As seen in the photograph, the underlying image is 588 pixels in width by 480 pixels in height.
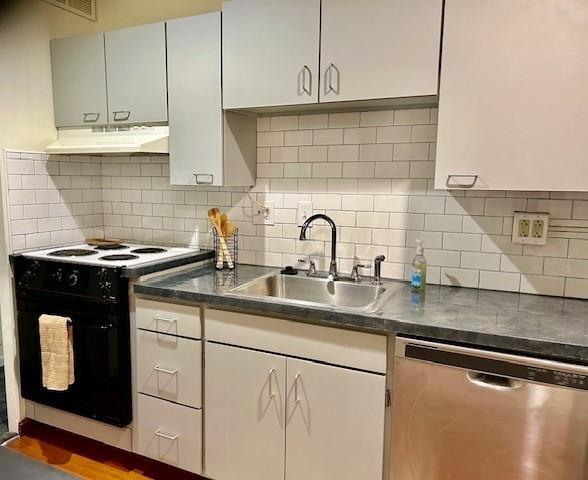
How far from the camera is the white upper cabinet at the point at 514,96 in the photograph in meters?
1.58

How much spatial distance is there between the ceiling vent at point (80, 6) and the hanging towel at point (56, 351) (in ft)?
5.90

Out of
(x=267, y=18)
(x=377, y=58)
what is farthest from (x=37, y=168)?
(x=377, y=58)

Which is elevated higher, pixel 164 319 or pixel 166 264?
pixel 166 264

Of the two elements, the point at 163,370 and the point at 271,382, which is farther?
the point at 163,370

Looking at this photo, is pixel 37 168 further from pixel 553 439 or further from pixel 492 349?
pixel 553 439

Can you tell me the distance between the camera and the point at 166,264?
2.30m

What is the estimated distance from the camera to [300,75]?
1994 millimetres

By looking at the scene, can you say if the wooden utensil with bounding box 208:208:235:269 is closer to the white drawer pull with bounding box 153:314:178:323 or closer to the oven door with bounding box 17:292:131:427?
the white drawer pull with bounding box 153:314:178:323

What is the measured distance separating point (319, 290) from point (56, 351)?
136 centimetres

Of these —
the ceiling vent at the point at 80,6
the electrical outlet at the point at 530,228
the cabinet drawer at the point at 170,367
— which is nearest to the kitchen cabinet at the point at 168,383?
the cabinet drawer at the point at 170,367

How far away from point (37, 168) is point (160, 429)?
5.24ft

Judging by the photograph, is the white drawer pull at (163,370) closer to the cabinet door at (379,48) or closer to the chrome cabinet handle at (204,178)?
the chrome cabinet handle at (204,178)

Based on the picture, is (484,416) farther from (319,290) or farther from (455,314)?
(319,290)

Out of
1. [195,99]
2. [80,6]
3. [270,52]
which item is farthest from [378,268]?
[80,6]
